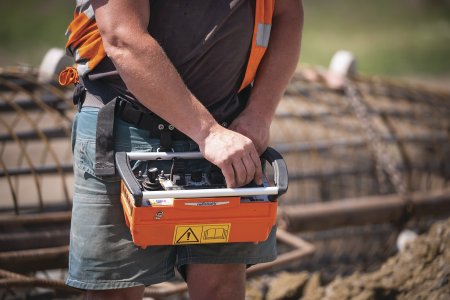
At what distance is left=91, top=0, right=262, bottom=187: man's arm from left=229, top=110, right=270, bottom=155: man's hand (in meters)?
0.17

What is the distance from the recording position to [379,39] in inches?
622

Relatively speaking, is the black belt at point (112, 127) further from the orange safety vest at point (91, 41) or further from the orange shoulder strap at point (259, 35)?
the orange shoulder strap at point (259, 35)

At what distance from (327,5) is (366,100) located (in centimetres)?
1246

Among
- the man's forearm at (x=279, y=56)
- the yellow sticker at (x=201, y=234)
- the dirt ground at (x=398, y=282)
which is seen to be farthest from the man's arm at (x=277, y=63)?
the dirt ground at (x=398, y=282)

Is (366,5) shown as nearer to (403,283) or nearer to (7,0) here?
(7,0)

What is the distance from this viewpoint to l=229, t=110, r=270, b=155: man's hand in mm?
2617

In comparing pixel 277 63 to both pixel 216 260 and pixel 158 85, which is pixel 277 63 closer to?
pixel 158 85

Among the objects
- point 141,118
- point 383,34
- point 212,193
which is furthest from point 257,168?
point 383,34

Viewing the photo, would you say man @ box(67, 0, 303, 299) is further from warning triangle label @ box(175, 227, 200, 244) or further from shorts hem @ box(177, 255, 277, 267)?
warning triangle label @ box(175, 227, 200, 244)

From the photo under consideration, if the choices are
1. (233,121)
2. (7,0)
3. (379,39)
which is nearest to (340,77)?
(233,121)

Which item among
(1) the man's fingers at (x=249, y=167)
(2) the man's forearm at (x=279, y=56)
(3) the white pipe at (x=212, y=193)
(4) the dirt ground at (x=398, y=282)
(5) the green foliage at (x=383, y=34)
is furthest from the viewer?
(5) the green foliage at (x=383, y=34)

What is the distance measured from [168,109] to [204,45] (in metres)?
0.25

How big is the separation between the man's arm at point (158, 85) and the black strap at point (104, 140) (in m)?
0.15

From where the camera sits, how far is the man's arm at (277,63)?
2705 mm
